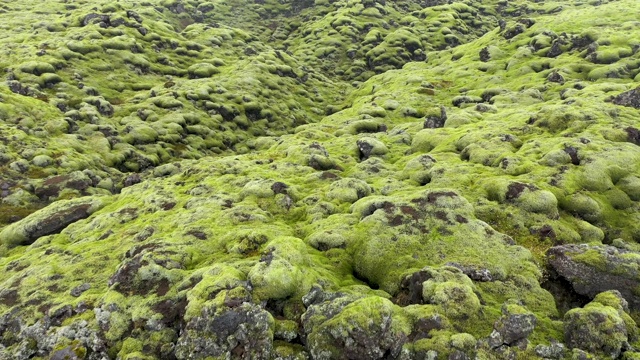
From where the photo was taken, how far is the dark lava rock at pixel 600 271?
19.1 metres

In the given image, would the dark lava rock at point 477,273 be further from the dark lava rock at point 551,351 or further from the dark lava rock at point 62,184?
the dark lava rock at point 62,184

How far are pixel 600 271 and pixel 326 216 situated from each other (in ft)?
60.3

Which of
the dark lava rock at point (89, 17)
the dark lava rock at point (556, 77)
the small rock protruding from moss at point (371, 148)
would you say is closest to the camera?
the small rock protruding from moss at point (371, 148)

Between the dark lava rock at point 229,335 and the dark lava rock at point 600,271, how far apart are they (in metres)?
16.5

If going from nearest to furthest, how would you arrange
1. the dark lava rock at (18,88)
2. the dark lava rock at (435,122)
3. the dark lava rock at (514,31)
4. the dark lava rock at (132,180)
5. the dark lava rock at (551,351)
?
the dark lava rock at (551,351) → the dark lava rock at (132,180) → the dark lava rock at (435,122) → the dark lava rock at (18,88) → the dark lava rock at (514,31)

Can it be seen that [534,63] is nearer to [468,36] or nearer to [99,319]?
[468,36]

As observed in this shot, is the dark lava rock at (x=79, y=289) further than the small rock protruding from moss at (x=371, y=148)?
No

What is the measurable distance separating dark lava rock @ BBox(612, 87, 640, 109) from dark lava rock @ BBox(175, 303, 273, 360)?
Result: 153 feet

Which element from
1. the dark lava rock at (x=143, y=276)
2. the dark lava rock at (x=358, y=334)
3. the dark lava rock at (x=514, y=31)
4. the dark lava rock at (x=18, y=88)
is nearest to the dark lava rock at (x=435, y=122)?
the dark lava rock at (x=358, y=334)

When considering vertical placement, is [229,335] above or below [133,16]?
below

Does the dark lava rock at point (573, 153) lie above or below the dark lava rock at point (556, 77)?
above

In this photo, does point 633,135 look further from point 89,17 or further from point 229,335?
point 89,17

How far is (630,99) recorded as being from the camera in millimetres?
42188

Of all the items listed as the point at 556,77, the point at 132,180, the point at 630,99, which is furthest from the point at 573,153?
the point at 132,180
